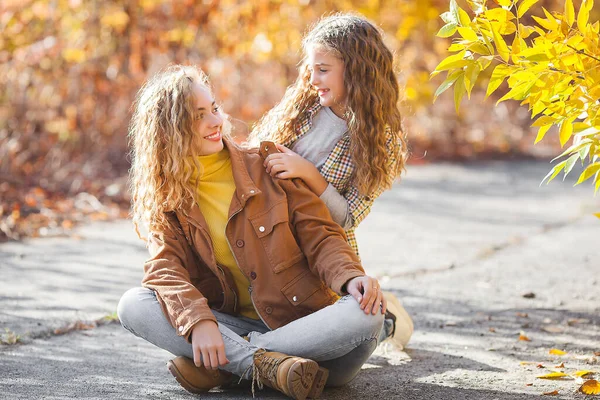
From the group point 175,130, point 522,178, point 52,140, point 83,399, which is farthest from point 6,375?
point 522,178

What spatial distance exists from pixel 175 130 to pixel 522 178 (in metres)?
6.88

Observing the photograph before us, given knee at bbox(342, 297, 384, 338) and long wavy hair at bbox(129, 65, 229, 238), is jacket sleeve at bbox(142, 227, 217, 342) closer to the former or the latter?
long wavy hair at bbox(129, 65, 229, 238)

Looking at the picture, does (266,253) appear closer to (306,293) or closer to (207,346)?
(306,293)

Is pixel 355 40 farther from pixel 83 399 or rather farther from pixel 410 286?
pixel 410 286

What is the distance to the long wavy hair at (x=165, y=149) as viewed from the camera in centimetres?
300

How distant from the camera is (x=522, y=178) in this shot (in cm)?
923

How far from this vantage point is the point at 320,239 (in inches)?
119

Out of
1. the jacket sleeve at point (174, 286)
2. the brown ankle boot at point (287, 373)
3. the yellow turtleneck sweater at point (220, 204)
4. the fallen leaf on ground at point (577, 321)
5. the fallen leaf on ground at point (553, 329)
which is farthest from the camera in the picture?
the fallen leaf on ground at point (577, 321)

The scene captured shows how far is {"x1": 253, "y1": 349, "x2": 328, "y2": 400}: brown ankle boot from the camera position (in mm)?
2684

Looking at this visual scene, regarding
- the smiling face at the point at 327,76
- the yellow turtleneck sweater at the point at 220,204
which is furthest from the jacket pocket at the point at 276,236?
the smiling face at the point at 327,76

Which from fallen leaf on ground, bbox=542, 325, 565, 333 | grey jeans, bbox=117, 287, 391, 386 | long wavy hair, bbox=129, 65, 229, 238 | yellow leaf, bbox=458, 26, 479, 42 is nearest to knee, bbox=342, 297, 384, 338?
grey jeans, bbox=117, 287, 391, 386

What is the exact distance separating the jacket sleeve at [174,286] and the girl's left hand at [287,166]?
433 millimetres

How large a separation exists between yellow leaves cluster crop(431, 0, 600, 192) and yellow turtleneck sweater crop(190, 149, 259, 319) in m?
0.88

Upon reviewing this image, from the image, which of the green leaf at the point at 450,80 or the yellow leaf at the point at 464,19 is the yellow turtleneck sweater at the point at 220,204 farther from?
the yellow leaf at the point at 464,19
